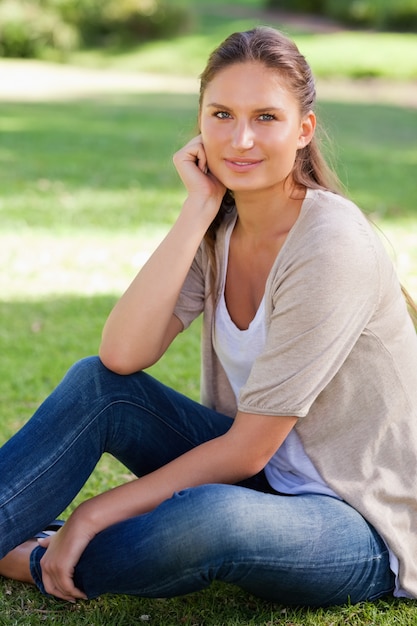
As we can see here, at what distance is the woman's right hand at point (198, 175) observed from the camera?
2.75 m

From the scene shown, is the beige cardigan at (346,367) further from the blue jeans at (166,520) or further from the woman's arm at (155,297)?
the woman's arm at (155,297)

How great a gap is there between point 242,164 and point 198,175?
258 millimetres

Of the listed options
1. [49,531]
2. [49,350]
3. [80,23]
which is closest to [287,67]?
[49,531]

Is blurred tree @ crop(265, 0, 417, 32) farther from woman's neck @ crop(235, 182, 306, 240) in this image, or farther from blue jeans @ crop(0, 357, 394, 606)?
blue jeans @ crop(0, 357, 394, 606)

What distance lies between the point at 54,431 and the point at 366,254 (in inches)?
34.4

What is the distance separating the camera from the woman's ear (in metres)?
2.58

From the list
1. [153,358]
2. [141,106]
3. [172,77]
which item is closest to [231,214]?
[153,358]

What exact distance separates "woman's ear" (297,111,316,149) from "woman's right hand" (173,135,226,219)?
11.3 inches

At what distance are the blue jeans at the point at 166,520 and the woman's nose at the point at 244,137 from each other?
→ 26.4 inches

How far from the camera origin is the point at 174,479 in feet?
8.03

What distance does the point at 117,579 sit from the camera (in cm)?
230

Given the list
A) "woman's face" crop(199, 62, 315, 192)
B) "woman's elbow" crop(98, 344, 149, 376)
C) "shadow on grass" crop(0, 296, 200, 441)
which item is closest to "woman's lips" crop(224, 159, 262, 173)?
"woman's face" crop(199, 62, 315, 192)

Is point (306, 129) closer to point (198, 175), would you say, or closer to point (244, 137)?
A: point (244, 137)

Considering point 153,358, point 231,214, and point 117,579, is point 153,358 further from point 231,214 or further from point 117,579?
point 117,579
